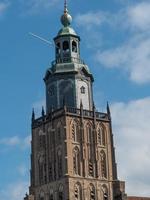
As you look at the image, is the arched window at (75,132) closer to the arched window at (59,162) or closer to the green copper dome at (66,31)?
the arched window at (59,162)

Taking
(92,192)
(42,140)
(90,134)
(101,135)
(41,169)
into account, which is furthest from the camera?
(42,140)

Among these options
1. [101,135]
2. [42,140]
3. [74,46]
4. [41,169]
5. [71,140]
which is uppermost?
[74,46]

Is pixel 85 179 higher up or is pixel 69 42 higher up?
pixel 69 42

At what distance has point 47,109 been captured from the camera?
12475 centimetres

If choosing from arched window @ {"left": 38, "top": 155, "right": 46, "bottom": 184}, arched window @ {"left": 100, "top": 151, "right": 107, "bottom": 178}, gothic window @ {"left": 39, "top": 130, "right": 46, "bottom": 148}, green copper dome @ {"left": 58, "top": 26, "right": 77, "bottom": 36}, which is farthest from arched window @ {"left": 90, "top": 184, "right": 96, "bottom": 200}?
green copper dome @ {"left": 58, "top": 26, "right": 77, "bottom": 36}

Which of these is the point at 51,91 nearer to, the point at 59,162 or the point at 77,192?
the point at 59,162

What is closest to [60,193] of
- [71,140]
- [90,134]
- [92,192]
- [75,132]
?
[92,192]

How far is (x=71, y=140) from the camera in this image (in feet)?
391

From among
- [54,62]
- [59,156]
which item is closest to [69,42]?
[54,62]

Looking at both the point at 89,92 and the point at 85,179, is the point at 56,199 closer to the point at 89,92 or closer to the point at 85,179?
the point at 85,179

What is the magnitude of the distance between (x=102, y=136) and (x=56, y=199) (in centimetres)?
1304

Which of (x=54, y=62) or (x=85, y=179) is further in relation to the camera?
(x=54, y=62)

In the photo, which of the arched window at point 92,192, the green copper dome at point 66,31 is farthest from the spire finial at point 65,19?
the arched window at point 92,192

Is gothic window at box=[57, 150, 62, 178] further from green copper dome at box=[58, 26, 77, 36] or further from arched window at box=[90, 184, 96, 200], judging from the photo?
green copper dome at box=[58, 26, 77, 36]
